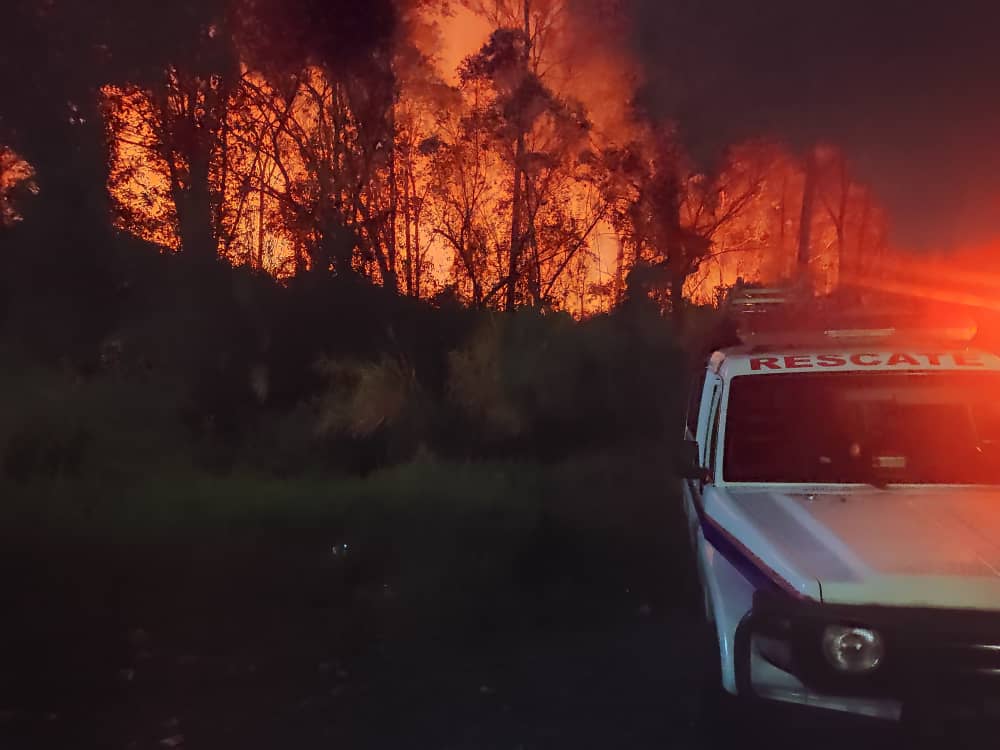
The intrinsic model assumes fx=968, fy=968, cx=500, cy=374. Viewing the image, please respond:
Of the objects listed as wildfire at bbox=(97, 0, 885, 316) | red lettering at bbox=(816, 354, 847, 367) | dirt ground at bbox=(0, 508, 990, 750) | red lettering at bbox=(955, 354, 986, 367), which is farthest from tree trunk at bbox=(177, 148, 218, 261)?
red lettering at bbox=(955, 354, 986, 367)

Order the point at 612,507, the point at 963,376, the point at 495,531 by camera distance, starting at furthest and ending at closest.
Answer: the point at 612,507 < the point at 495,531 < the point at 963,376

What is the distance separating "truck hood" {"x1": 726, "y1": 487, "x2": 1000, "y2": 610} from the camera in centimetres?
356

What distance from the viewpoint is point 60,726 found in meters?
4.71

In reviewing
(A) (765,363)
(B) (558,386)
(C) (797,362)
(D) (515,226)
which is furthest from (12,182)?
(C) (797,362)

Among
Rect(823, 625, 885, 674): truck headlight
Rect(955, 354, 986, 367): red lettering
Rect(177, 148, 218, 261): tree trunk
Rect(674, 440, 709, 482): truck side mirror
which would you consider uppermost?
Rect(177, 148, 218, 261): tree trunk

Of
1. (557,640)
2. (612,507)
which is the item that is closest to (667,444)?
(612,507)

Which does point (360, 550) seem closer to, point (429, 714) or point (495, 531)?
point (495, 531)

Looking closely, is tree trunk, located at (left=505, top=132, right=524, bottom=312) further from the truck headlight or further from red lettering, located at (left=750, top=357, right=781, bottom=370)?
the truck headlight

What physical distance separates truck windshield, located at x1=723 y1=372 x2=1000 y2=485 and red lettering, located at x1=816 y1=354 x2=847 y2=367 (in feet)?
0.20

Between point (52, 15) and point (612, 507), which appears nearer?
point (612, 507)

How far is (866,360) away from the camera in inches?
214

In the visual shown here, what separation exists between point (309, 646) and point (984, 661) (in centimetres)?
378

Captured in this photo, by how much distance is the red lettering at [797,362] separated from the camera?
5441mm

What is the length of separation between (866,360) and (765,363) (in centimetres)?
55
